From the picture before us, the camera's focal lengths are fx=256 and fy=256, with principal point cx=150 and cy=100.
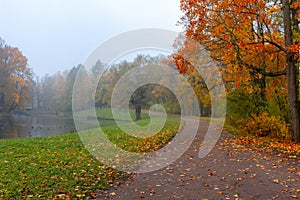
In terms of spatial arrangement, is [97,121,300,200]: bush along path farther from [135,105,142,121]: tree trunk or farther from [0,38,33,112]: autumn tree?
[0,38,33,112]: autumn tree

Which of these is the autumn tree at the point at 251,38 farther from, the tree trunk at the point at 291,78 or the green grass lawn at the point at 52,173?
the green grass lawn at the point at 52,173

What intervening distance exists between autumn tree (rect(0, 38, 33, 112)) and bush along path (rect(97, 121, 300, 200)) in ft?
136

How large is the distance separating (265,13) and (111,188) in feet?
29.4

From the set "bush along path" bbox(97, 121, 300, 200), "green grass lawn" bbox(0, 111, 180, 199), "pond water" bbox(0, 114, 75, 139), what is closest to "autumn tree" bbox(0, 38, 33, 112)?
"pond water" bbox(0, 114, 75, 139)

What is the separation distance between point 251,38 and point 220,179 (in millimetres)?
7383

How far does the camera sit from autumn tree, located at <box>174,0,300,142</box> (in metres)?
9.79

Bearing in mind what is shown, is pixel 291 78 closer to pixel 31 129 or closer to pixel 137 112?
pixel 31 129

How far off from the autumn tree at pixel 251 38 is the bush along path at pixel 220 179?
3.73 m

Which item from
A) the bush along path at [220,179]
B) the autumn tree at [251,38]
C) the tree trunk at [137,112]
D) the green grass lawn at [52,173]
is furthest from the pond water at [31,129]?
the bush along path at [220,179]

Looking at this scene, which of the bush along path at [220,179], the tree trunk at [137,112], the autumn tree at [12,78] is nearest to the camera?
the bush along path at [220,179]

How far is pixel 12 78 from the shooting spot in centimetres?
4275

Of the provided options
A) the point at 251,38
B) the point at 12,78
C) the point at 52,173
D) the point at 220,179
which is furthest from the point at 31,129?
the point at 12,78

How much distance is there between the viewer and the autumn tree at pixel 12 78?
136 feet

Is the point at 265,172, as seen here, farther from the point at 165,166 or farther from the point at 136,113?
the point at 136,113
